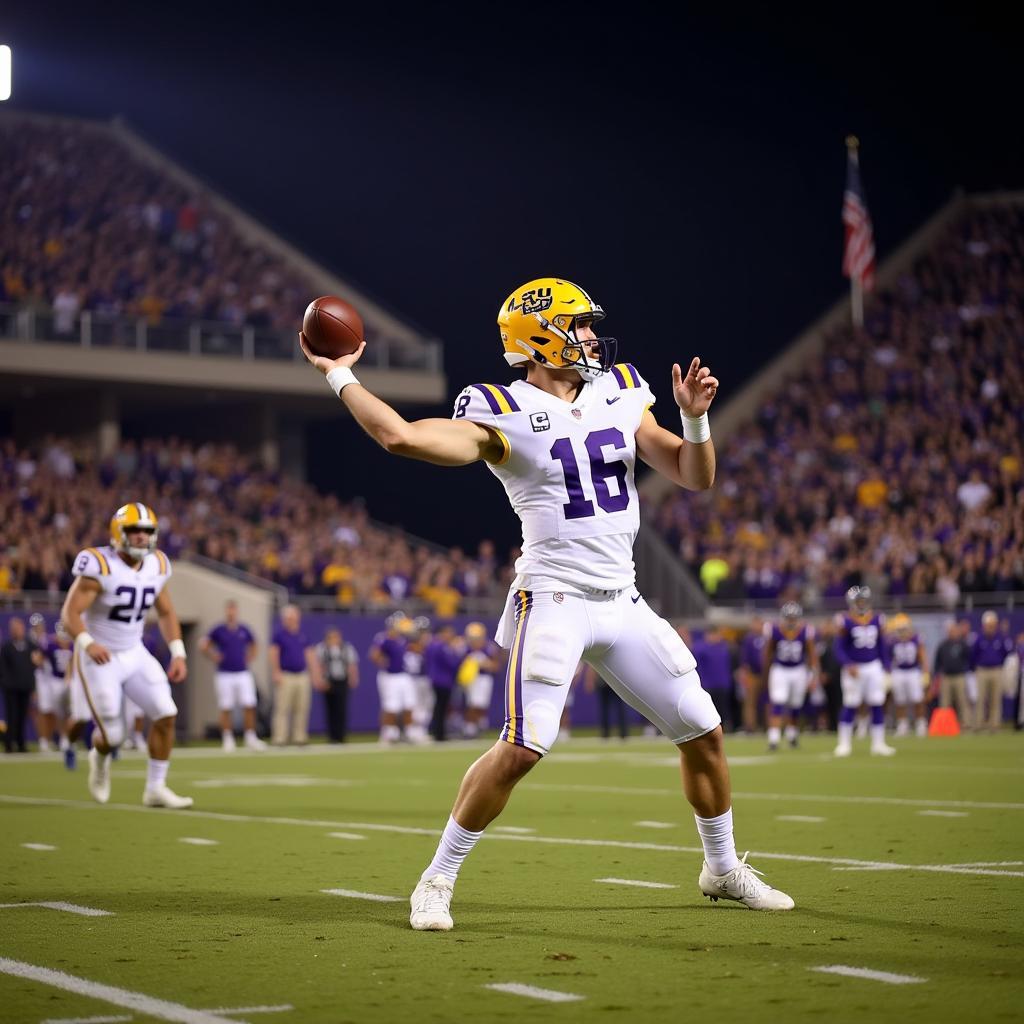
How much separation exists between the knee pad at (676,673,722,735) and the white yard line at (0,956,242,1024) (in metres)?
2.19

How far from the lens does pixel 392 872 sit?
7734mm

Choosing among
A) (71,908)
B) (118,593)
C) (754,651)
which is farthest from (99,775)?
(754,651)

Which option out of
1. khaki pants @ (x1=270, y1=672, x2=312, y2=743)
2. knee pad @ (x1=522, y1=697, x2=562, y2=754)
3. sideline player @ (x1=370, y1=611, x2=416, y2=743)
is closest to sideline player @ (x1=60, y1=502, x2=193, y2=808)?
knee pad @ (x1=522, y1=697, x2=562, y2=754)

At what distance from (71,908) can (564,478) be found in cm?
254

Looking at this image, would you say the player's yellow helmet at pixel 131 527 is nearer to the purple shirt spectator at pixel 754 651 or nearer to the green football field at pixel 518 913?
the green football field at pixel 518 913

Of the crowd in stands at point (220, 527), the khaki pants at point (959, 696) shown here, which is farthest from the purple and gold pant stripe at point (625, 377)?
the khaki pants at point (959, 696)

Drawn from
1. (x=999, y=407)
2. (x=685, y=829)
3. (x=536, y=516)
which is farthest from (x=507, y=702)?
(x=999, y=407)

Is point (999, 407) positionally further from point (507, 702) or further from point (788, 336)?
point (507, 702)

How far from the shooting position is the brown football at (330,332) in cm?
604

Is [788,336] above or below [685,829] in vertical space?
above

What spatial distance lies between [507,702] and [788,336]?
3173 cm

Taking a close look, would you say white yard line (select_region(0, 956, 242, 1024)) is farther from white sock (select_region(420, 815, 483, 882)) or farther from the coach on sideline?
the coach on sideline

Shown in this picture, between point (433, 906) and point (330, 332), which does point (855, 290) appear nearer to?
point (330, 332)

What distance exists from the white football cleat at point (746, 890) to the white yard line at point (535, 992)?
159 centimetres
